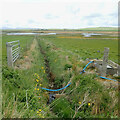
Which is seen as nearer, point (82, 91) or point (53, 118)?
point (53, 118)

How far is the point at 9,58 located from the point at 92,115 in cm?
425

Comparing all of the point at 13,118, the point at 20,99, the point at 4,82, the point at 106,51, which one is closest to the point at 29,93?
the point at 20,99

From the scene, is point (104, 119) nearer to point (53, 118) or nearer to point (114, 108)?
point (114, 108)

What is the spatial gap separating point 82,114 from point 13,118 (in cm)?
204

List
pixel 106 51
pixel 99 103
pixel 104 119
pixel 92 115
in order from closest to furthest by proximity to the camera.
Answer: pixel 104 119 < pixel 92 115 < pixel 99 103 < pixel 106 51

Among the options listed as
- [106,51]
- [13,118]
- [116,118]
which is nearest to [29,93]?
[13,118]

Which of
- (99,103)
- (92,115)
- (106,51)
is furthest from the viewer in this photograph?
(106,51)

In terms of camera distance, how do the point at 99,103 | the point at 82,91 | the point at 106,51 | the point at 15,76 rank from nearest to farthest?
the point at 99,103 < the point at 82,91 < the point at 15,76 < the point at 106,51

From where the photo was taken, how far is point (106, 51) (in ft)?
16.5

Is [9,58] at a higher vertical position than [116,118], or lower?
higher

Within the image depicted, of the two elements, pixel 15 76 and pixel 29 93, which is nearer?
pixel 29 93

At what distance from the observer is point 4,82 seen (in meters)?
3.65

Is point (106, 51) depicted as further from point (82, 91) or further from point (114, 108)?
point (114, 108)

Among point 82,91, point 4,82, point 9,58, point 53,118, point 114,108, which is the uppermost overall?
point 9,58
